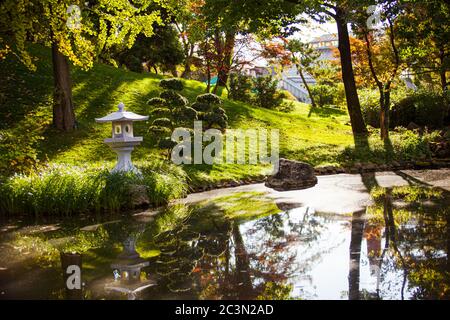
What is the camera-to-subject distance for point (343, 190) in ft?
36.0

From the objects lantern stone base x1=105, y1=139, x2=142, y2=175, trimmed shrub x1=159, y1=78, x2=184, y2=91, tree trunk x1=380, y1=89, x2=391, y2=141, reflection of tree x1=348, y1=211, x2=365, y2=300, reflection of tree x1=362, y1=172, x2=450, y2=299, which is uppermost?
trimmed shrub x1=159, y1=78, x2=184, y2=91

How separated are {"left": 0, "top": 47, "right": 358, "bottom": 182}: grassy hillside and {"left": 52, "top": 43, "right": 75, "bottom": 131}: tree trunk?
311 mm

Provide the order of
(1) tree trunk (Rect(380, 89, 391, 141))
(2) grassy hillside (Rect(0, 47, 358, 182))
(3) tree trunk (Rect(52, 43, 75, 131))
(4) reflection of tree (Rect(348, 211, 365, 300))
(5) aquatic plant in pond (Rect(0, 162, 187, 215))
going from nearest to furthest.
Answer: (4) reflection of tree (Rect(348, 211, 365, 300))
(5) aquatic plant in pond (Rect(0, 162, 187, 215))
(2) grassy hillside (Rect(0, 47, 358, 182))
(3) tree trunk (Rect(52, 43, 75, 131))
(1) tree trunk (Rect(380, 89, 391, 141))

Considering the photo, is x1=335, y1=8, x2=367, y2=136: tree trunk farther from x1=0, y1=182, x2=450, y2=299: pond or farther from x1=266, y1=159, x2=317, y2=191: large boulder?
x1=0, y1=182, x2=450, y2=299: pond

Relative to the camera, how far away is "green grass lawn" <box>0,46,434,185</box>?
1281 centimetres

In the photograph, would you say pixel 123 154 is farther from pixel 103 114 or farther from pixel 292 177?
pixel 103 114

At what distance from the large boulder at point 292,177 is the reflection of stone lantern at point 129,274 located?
625 cm

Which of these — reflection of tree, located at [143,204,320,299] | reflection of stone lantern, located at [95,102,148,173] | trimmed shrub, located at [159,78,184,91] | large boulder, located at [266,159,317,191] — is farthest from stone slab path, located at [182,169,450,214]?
trimmed shrub, located at [159,78,184,91]

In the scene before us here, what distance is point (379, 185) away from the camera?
11.4 metres

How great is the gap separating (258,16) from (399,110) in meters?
7.94

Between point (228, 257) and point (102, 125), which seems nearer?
point (228, 257)

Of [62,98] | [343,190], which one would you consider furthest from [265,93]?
[343,190]

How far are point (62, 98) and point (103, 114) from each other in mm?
2098

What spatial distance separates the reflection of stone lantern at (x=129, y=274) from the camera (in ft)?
15.6
